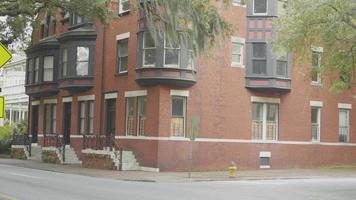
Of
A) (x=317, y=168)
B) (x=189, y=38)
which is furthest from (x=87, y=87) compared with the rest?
(x=189, y=38)

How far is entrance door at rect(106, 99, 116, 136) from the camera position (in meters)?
35.8

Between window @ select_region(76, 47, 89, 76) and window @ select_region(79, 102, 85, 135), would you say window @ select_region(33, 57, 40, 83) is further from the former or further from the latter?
window @ select_region(76, 47, 89, 76)

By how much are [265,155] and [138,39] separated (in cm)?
974

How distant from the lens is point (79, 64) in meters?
37.8

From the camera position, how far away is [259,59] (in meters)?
34.9

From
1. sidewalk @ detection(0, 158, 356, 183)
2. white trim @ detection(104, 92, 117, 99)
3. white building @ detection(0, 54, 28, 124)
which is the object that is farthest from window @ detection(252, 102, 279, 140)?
white building @ detection(0, 54, 28, 124)

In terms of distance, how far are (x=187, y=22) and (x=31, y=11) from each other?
943 centimetres

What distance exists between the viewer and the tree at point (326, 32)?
69.4 feet

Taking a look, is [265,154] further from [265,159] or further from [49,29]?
[49,29]

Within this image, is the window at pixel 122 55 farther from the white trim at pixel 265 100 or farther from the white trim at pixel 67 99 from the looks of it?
the white trim at pixel 265 100

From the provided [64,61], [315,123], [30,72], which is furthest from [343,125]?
[30,72]

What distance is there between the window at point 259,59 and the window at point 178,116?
4960mm

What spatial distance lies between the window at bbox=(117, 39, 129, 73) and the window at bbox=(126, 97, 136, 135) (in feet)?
6.06

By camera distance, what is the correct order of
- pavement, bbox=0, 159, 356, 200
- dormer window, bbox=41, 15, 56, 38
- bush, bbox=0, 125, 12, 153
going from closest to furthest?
pavement, bbox=0, 159, 356, 200 < dormer window, bbox=41, 15, 56, 38 < bush, bbox=0, 125, 12, 153
